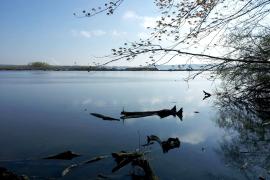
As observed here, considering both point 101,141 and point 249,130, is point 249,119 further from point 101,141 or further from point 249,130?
point 101,141

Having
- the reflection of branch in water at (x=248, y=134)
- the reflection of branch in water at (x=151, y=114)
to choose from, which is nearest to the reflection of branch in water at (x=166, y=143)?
the reflection of branch in water at (x=248, y=134)

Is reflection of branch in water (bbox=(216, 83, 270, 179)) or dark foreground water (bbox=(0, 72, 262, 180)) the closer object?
dark foreground water (bbox=(0, 72, 262, 180))

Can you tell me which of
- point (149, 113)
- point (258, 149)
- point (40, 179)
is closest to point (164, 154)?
point (258, 149)

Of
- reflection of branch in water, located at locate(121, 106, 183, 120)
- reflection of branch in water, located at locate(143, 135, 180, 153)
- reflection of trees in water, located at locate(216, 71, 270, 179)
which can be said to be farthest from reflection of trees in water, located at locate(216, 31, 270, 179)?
reflection of branch in water, located at locate(121, 106, 183, 120)

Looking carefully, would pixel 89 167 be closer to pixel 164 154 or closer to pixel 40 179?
pixel 40 179

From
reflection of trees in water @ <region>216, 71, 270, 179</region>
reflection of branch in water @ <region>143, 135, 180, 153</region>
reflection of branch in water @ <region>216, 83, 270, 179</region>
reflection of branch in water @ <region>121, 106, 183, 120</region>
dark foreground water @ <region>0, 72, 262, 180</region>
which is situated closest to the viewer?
dark foreground water @ <region>0, 72, 262, 180</region>

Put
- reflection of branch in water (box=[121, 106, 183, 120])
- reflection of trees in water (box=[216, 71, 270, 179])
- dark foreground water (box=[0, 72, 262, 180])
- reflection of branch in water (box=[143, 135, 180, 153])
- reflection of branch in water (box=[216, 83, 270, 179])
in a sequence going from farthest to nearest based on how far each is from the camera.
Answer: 1. reflection of branch in water (box=[121, 106, 183, 120])
2. reflection of branch in water (box=[143, 135, 180, 153])
3. reflection of trees in water (box=[216, 71, 270, 179])
4. reflection of branch in water (box=[216, 83, 270, 179])
5. dark foreground water (box=[0, 72, 262, 180])

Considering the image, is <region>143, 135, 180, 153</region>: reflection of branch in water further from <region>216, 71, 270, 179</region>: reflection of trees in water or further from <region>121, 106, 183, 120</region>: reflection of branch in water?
<region>121, 106, 183, 120</region>: reflection of branch in water

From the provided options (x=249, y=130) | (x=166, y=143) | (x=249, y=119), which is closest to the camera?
(x=166, y=143)

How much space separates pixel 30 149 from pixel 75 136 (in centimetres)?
255

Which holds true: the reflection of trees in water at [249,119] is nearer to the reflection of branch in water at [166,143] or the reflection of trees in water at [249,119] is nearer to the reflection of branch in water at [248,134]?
the reflection of branch in water at [248,134]

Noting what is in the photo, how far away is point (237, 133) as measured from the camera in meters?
15.4

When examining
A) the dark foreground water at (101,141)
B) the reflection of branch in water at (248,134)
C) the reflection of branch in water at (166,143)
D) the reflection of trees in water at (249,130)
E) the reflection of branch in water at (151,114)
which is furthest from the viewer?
the reflection of branch in water at (151,114)

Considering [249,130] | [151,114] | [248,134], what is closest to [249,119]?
[249,130]
